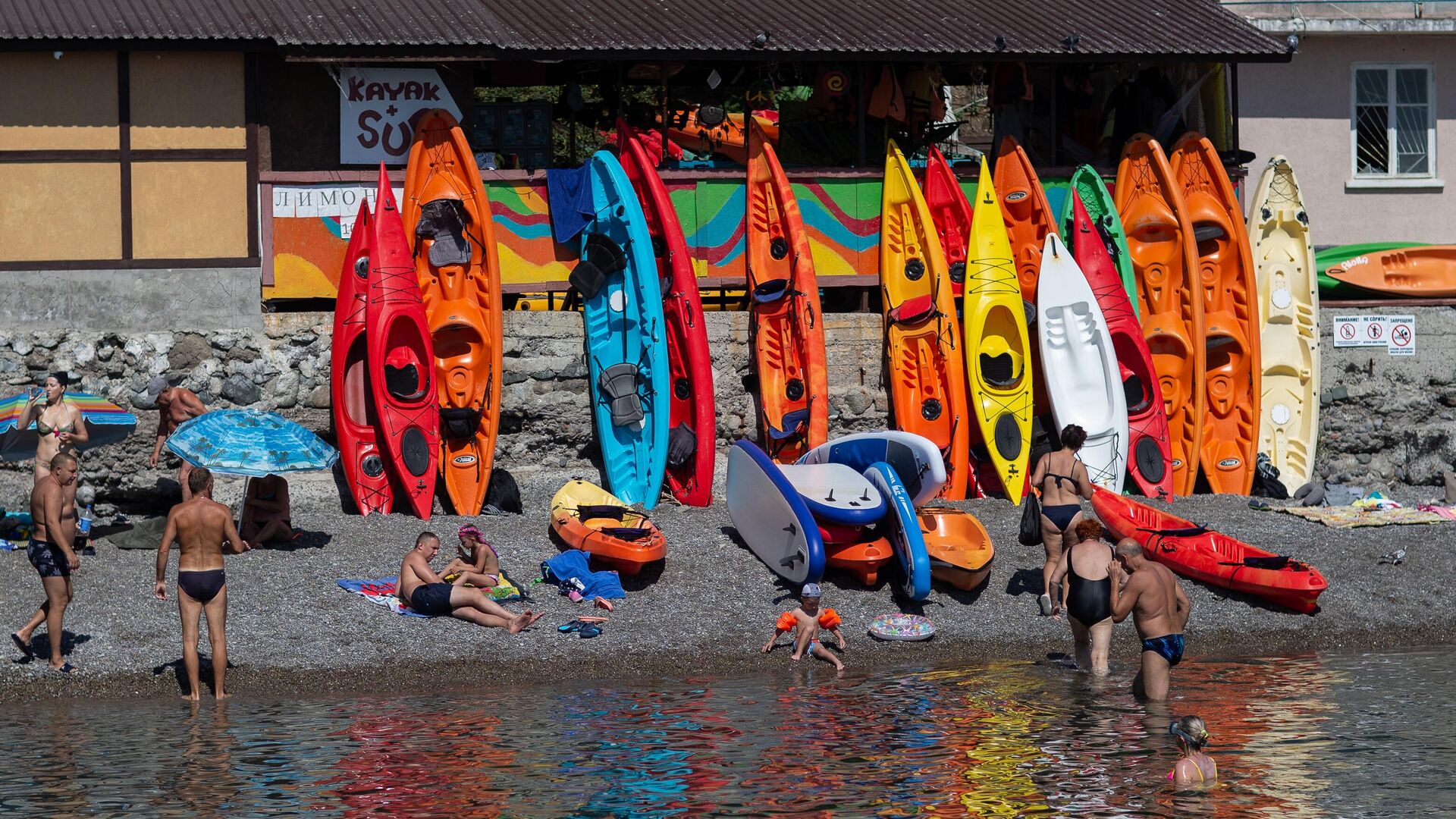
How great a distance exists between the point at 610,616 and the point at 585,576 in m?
0.47

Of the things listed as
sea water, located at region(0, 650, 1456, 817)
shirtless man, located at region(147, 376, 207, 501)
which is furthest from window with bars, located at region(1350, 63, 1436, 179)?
shirtless man, located at region(147, 376, 207, 501)

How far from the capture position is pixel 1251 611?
45.3 ft

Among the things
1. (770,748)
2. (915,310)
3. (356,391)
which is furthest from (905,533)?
(356,391)

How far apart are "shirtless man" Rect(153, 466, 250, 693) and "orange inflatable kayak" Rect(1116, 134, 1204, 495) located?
8.89 m

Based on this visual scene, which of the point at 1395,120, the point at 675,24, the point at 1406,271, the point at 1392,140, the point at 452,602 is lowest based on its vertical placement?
the point at 452,602

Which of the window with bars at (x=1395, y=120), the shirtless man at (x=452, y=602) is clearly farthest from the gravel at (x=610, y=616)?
the window with bars at (x=1395, y=120)

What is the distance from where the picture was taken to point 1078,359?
55.6 ft

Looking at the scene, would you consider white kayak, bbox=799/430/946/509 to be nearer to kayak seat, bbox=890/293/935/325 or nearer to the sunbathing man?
kayak seat, bbox=890/293/935/325

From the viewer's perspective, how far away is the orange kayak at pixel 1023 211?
57.0 feet

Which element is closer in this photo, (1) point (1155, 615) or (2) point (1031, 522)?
(1) point (1155, 615)

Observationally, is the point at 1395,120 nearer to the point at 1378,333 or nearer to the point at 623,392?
the point at 1378,333

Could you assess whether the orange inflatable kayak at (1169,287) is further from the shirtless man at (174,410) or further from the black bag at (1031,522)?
the shirtless man at (174,410)

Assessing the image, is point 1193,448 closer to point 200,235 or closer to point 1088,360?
point 1088,360

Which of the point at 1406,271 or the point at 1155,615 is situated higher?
the point at 1406,271
